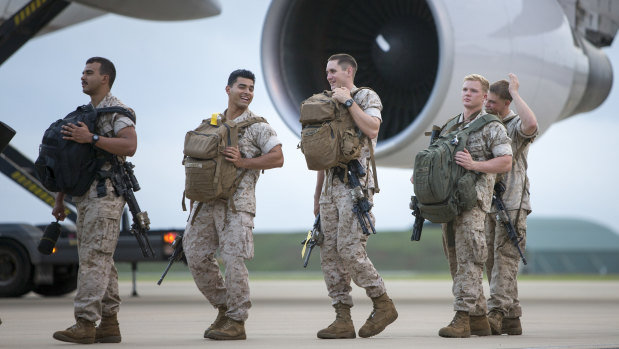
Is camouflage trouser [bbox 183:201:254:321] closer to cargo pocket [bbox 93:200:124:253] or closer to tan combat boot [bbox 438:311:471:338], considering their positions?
cargo pocket [bbox 93:200:124:253]

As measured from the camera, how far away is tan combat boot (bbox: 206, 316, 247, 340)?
5207 mm

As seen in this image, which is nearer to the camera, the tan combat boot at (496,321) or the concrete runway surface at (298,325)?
the concrete runway surface at (298,325)

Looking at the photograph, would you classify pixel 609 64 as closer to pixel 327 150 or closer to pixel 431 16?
pixel 431 16

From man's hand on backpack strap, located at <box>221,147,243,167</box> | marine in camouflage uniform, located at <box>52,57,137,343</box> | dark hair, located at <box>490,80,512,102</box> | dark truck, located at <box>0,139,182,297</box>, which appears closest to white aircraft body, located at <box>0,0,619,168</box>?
dark hair, located at <box>490,80,512,102</box>

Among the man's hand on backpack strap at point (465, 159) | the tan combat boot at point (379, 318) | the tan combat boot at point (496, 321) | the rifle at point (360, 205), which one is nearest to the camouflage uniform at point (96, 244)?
the rifle at point (360, 205)

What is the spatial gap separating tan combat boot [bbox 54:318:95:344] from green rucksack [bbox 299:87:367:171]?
1.44m

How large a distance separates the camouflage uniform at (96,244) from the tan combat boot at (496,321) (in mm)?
2258

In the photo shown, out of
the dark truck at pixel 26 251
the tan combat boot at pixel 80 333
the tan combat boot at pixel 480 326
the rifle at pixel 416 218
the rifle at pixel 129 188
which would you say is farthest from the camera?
the dark truck at pixel 26 251

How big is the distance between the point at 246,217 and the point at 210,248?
0.28 m

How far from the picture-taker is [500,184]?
6.00m

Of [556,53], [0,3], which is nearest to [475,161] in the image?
[556,53]

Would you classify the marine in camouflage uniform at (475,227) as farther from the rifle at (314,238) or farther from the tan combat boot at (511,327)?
the rifle at (314,238)

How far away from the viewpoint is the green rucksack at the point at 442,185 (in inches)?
213

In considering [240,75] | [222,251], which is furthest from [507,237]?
[240,75]
